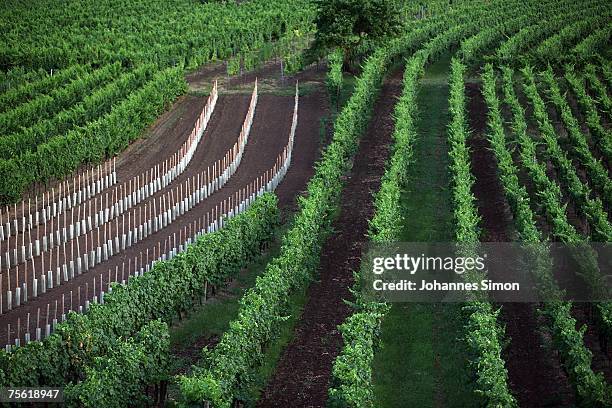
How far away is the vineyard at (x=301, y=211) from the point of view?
34750 mm

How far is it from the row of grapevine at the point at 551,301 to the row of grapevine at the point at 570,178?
205cm

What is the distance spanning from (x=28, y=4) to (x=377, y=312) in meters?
81.2

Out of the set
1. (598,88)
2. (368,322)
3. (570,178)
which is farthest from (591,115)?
(368,322)

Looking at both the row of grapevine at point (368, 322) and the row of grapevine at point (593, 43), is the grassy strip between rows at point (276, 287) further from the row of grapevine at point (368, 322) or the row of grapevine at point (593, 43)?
the row of grapevine at point (593, 43)

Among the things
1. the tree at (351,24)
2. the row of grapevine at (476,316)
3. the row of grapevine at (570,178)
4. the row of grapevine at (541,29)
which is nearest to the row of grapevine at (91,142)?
the tree at (351,24)

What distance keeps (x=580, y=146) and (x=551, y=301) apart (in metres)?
20.7

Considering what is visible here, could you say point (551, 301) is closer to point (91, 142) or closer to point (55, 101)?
point (91, 142)

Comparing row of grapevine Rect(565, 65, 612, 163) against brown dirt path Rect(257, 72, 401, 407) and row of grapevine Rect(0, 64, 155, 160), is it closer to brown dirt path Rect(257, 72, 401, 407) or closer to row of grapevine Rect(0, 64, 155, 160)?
brown dirt path Rect(257, 72, 401, 407)

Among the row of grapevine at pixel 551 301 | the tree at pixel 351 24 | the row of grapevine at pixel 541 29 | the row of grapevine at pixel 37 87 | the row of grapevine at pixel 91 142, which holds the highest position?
Result: the row of grapevine at pixel 541 29

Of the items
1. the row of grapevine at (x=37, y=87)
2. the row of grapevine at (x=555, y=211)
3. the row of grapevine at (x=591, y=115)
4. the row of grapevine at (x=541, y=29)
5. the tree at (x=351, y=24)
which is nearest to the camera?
the row of grapevine at (x=555, y=211)

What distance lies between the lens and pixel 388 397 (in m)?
34.9

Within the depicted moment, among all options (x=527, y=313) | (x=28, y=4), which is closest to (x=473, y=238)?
(x=527, y=313)

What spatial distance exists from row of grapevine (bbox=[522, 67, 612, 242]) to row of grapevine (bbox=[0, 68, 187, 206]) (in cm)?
2248

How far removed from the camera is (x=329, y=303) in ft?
138
